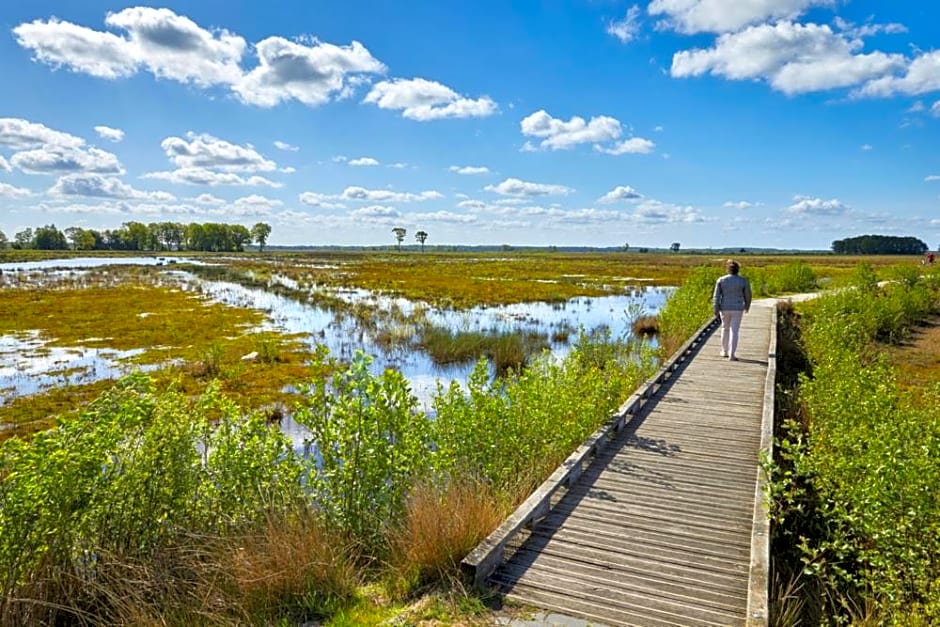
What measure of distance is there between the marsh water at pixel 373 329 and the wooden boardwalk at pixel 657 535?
505 cm

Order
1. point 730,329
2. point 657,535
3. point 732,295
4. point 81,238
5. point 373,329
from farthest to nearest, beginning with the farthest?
1. point 81,238
2. point 373,329
3. point 730,329
4. point 732,295
5. point 657,535

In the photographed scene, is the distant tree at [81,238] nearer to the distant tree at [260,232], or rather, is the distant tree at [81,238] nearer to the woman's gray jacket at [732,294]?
the distant tree at [260,232]

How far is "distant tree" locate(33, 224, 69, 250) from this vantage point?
143375 mm

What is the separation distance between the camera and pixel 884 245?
148875mm

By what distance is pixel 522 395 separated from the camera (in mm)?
8328

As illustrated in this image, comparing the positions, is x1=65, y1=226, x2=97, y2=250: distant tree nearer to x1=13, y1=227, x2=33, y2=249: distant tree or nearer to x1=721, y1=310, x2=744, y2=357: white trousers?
x1=13, y1=227, x2=33, y2=249: distant tree

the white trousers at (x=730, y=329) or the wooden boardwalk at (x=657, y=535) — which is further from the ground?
the white trousers at (x=730, y=329)

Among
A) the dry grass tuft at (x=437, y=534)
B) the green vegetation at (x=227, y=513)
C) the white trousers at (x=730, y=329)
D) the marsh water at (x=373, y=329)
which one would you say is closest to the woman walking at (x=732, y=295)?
the white trousers at (x=730, y=329)

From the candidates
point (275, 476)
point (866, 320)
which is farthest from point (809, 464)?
point (866, 320)

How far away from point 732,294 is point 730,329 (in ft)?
4.06

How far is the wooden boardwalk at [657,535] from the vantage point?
4.14 m

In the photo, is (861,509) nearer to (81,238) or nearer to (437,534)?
(437,534)

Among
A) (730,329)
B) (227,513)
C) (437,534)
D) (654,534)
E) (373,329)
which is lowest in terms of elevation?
(373,329)

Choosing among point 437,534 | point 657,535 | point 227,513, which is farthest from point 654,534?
point 227,513
